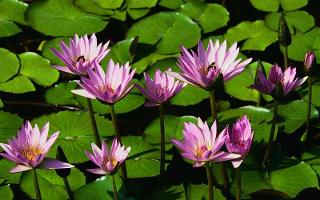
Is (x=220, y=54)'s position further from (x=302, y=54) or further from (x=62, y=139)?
(x=302, y=54)

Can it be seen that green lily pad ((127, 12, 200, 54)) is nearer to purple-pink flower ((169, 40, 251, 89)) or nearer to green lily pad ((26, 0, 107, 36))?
green lily pad ((26, 0, 107, 36))

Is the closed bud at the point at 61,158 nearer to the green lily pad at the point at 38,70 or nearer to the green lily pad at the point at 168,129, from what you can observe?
the green lily pad at the point at 168,129

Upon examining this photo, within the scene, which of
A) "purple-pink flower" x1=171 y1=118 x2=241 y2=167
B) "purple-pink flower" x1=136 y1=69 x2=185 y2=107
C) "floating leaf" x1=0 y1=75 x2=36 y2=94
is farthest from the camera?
"floating leaf" x1=0 y1=75 x2=36 y2=94

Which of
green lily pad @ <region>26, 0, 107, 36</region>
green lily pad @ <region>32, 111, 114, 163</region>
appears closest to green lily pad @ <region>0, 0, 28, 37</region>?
green lily pad @ <region>26, 0, 107, 36</region>

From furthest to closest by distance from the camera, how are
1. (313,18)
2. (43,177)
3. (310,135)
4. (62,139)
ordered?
(313,18) < (310,135) < (62,139) < (43,177)

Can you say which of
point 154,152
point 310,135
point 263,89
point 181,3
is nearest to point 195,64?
point 263,89

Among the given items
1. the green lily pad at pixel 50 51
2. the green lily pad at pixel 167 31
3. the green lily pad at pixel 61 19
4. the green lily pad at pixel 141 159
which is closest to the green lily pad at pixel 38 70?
the green lily pad at pixel 50 51

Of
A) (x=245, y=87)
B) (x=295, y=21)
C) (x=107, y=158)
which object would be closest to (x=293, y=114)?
(x=245, y=87)
